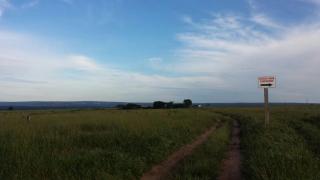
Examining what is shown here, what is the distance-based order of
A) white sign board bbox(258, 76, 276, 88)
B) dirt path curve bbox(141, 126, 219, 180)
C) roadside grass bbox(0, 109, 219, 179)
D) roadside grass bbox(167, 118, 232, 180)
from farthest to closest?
1. white sign board bbox(258, 76, 276, 88)
2. dirt path curve bbox(141, 126, 219, 180)
3. roadside grass bbox(167, 118, 232, 180)
4. roadside grass bbox(0, 109, 219, 179)

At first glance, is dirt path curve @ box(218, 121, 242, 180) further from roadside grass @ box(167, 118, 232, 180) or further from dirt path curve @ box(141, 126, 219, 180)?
dirt path curve @ box(141, 126, 219, 180)

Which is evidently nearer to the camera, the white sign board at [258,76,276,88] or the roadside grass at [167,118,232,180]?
the roadside grass at [167,118,232,180]

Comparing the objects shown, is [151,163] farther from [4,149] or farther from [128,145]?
[4,149]

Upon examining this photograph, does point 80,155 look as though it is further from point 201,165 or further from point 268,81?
point 268,81

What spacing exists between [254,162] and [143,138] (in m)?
5.78

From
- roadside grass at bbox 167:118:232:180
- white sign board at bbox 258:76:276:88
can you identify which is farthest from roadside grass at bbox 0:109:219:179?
white sign board at bbox 258:76:276:88

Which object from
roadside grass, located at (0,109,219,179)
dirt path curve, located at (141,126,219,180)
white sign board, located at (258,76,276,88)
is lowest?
A: dirt path curve, located at (141,126,219,180)

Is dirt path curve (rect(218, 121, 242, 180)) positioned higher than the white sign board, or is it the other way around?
the white sign board

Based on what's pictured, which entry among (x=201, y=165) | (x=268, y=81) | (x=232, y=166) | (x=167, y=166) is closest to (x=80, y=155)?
(x=167, y=166)

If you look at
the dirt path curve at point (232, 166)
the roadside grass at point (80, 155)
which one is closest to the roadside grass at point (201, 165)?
the dirt path curve at point (232, 166)

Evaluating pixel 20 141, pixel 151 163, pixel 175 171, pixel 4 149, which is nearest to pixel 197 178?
pixel 175 171

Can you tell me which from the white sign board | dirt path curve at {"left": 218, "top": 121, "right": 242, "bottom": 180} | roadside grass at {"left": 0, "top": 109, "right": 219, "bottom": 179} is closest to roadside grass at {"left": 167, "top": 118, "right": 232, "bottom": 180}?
dirt path curve at {"left": 218, "top": 121, "right": 242, "bottom": 180}

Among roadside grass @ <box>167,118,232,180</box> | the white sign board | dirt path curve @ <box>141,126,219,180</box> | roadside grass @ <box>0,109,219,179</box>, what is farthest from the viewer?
the white sign board

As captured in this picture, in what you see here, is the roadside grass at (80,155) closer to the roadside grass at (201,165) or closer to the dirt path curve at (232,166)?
the roadside grass at (201,165)
